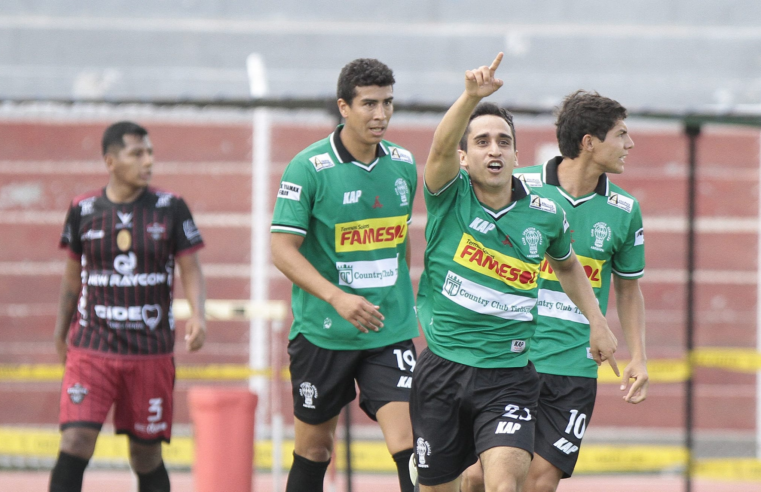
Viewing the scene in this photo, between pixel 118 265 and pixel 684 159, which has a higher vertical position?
pixel 684 159

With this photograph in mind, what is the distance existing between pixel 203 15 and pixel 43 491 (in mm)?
8923

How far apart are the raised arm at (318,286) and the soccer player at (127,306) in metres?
1.07

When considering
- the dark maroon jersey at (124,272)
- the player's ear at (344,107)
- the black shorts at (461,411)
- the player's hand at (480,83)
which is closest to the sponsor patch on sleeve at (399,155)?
the player's ear at (344,107)

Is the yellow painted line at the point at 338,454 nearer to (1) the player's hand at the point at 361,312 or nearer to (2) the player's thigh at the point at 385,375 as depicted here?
(2) the player's thigh at the point at 385,375

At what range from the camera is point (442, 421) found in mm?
3832

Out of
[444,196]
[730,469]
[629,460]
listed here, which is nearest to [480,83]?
[444,196]

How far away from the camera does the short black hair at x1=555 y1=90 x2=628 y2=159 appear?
171 inches

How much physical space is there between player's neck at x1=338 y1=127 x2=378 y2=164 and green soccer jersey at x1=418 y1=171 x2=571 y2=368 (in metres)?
0.73

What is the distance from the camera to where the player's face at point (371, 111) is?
435 cm

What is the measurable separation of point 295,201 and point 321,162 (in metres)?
0.25

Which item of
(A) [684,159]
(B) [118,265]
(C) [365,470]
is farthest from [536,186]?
(A) [684,159]

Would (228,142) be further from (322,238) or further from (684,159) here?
(322,238)

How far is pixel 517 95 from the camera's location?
13.0m

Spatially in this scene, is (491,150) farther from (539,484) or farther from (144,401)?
(144,401)
